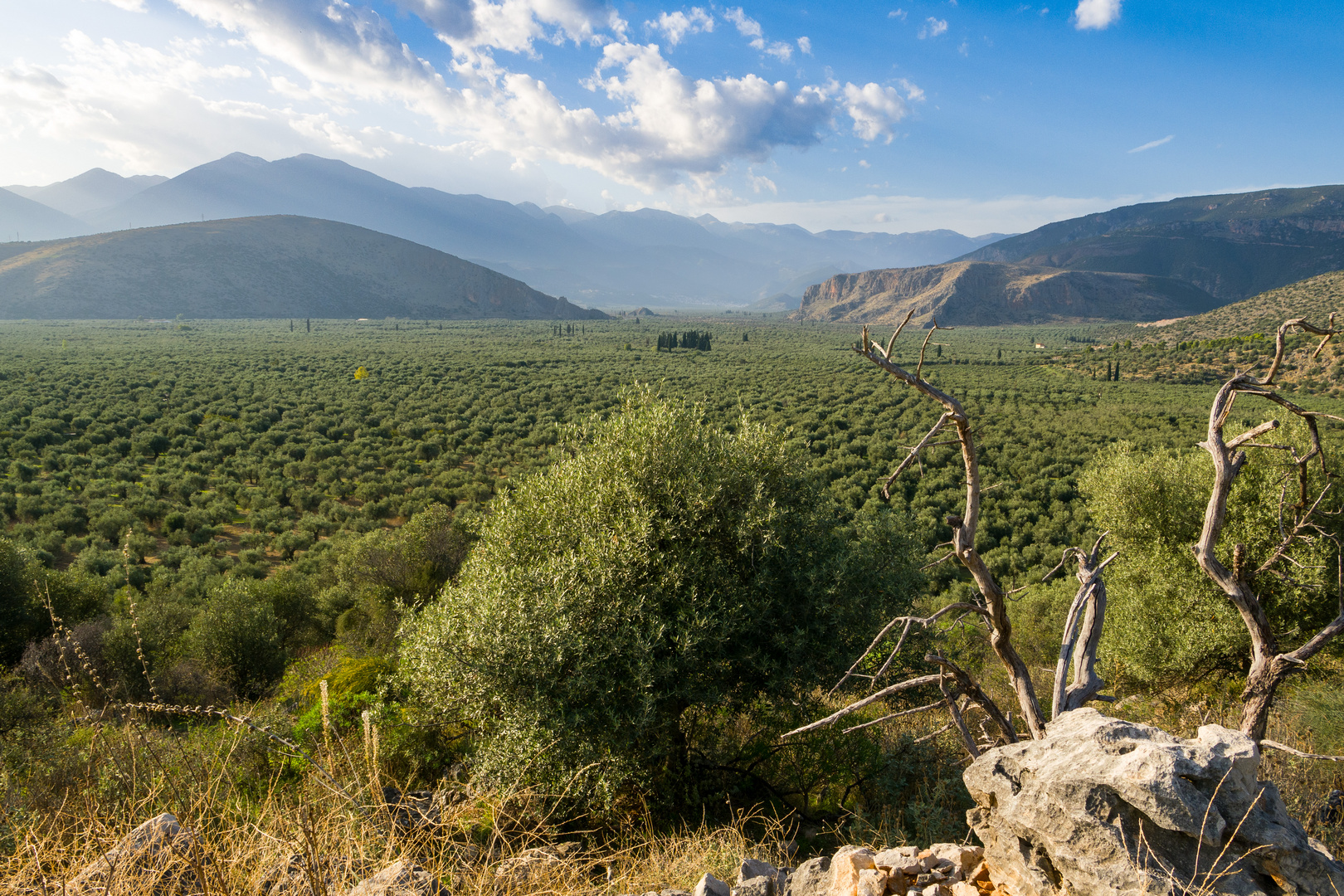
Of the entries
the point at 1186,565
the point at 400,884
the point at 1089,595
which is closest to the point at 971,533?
the point at 1089,595

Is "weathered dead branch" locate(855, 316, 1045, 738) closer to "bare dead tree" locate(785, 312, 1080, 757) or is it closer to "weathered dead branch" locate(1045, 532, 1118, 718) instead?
"bare dead tree" locate(785, 312, 1080, 757)

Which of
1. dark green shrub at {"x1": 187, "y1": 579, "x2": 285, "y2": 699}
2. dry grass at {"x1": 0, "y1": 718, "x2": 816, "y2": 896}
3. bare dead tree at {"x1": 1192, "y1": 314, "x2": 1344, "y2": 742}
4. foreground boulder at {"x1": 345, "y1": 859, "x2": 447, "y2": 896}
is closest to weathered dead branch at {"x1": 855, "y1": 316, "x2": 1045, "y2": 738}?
bare dead tree at {"x1": 1192, "y1": 314, "x2": 1344, "y2": 742}

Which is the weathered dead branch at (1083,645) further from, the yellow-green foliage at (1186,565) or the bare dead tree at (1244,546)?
the yellow-green foliage at (1186,565)

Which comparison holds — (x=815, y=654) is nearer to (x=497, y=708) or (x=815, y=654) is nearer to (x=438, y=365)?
(x=497, y=708)

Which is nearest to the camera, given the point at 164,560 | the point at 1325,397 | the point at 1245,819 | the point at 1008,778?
the point at 1245,819

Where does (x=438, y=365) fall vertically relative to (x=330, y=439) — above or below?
above

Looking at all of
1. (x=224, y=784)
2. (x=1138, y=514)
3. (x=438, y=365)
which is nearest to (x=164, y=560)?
(x=224, y=784)

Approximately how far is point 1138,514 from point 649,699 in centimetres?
1295

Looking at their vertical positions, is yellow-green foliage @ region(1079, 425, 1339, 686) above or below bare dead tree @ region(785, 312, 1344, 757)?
below

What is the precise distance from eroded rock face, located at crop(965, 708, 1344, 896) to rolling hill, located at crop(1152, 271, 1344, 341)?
90061 millimetres

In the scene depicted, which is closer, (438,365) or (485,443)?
(485,443)

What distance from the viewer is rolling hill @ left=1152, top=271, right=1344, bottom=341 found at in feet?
248

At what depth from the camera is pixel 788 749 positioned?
10.3 meters

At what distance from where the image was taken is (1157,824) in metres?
3.69
